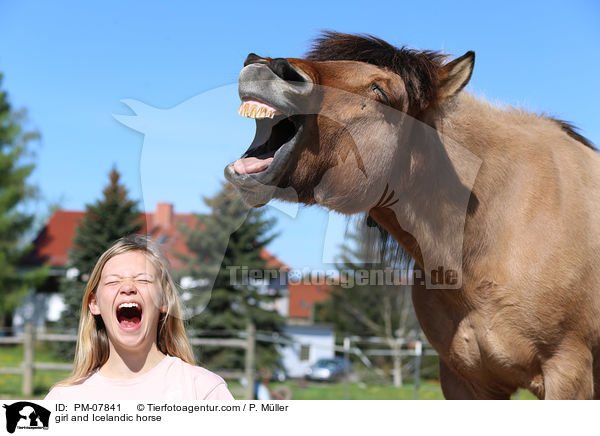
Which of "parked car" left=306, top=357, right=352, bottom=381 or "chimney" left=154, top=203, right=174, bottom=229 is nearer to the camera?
"chimney" left=154, top=203, right=174, bottom=229

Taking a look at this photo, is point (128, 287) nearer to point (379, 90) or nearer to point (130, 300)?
point (130, 300)

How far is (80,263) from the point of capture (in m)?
23.0

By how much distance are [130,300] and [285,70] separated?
1.11 m

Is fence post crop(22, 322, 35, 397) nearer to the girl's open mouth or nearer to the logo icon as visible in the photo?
the girl's open mouth

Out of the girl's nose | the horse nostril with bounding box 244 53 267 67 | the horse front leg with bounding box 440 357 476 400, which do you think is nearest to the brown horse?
the horse nostril with bounding box 244 53 267 67

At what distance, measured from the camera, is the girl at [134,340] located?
204 centimetres

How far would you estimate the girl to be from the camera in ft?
6.68

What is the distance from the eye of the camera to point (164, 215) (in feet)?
9.36

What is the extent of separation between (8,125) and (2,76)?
2.74 m

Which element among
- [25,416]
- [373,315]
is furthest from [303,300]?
[25,416]

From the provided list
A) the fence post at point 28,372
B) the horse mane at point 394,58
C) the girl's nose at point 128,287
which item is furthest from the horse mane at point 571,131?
the fence post at point 28,372

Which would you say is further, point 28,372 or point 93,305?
point 28,372

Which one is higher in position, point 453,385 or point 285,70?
point 285,70

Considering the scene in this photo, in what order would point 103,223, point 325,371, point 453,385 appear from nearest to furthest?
point 453,385 → point 103,223 → point 325,371
